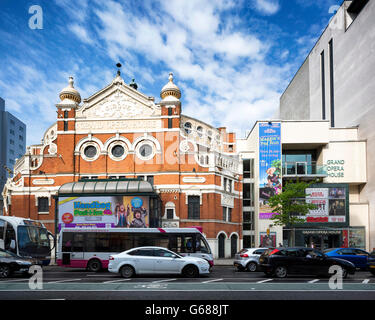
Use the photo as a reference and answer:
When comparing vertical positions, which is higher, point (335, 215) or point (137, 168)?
point (137, 168)

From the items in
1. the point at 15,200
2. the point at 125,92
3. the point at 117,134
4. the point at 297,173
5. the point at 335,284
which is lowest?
the point at 335,284

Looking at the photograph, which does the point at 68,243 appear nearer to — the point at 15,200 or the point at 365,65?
the point at 15,200

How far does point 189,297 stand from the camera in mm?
11742

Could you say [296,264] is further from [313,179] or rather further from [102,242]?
[313,179]

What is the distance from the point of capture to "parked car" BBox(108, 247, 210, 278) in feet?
58.0

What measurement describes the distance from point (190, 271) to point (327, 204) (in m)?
23.8

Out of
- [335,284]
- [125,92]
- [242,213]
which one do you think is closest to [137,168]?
[125,92]

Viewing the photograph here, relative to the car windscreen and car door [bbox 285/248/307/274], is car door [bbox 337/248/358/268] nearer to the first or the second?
car door [bbox 285/248/307/274]

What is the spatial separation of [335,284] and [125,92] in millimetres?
28297

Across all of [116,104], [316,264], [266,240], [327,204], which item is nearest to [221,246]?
[266,240]

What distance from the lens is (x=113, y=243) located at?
2209 cm

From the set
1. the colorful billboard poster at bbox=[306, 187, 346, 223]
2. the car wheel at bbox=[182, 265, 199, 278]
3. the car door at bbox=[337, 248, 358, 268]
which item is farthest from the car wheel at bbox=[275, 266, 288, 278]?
the colorful billboard poster at bbox=[306, 187, 346, 223]

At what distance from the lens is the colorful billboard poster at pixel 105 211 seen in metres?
32.1

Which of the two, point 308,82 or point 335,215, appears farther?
point 308,82
